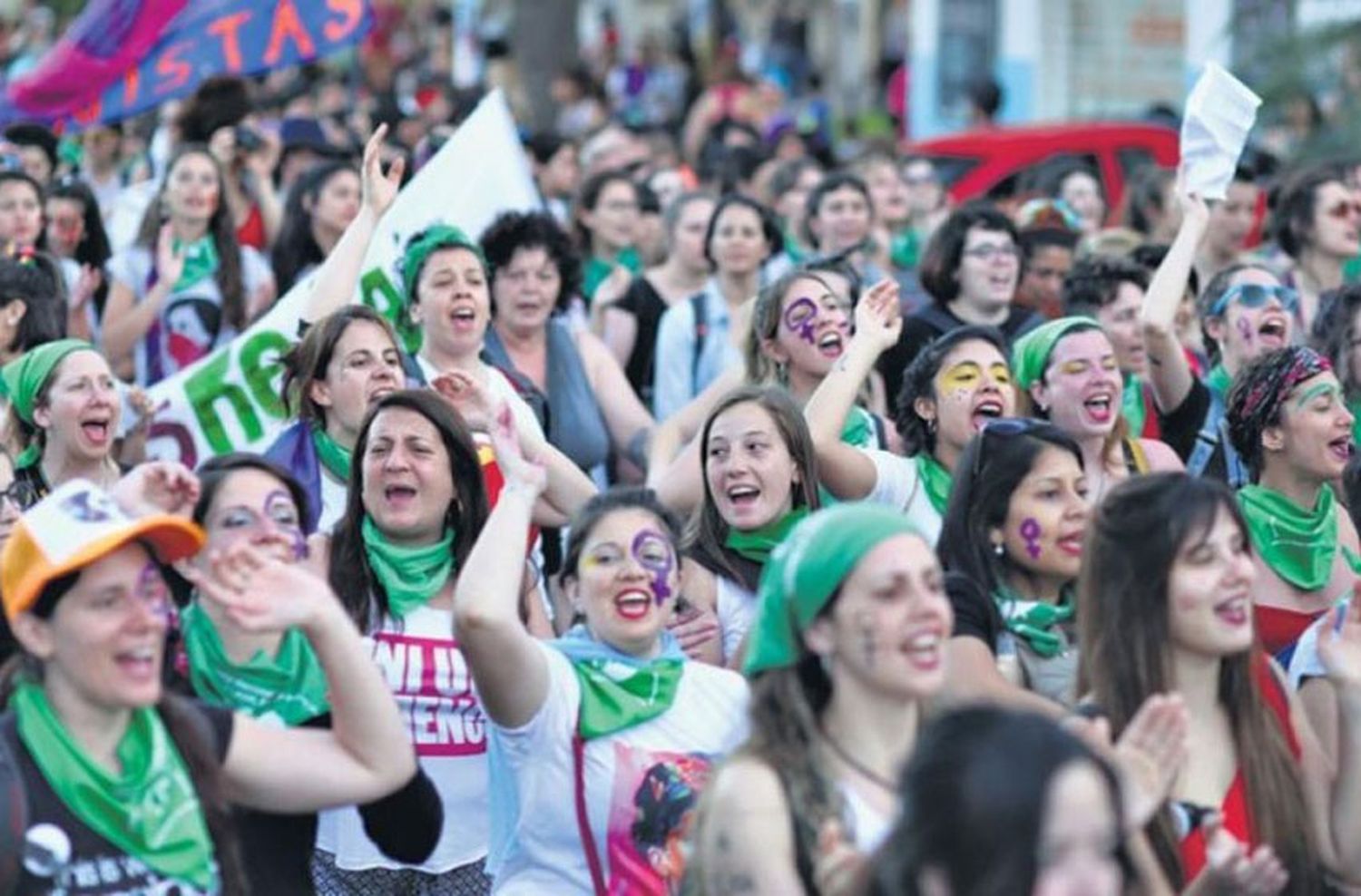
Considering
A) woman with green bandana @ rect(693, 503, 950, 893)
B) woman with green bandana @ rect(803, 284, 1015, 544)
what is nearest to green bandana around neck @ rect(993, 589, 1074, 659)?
woman with green bandana @ rect(693, 503, 950, 893)

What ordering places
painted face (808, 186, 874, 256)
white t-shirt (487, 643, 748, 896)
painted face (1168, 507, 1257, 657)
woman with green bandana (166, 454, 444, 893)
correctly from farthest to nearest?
painted face (808, 186, 874, 256), white t-shirt (487, 643, 748, 896), painted face (1168, 507, 1257, 657), woman with green bandana (166, 454, 444, 893)

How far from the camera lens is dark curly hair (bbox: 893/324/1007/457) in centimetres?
822

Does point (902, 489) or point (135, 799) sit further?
point (902, 489)

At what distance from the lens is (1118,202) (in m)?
18.6

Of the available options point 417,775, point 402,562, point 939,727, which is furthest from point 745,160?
point 939,727

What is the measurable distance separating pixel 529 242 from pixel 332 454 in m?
2.29

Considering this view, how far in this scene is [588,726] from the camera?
6117 mm

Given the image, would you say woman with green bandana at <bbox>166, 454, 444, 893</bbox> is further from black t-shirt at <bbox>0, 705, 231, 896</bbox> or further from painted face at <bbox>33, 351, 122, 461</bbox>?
painted face at <bbox>33, 351, 122, 461</bbox>

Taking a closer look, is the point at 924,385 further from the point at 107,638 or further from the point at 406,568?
the point at 107,638

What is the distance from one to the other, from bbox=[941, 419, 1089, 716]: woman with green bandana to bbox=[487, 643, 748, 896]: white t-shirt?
1.72 ft

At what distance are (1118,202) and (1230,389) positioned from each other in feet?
34.7

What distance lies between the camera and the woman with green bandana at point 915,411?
26.3 ft

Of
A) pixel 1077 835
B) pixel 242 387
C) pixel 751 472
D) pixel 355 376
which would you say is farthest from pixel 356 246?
pixel 1077 835

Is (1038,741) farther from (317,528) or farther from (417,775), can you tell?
(317,528)
